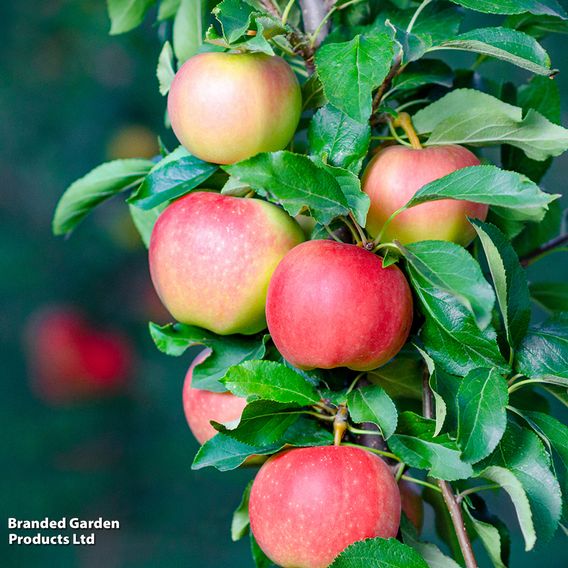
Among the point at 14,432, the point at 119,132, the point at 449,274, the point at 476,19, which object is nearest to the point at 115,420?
the point at 14,432

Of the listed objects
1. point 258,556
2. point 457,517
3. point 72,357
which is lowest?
point 72,357

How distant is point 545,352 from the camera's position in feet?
1.38

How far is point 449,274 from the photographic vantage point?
1.16 ft

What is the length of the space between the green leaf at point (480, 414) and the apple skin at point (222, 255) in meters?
0.13

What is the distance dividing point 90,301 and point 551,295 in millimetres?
1069

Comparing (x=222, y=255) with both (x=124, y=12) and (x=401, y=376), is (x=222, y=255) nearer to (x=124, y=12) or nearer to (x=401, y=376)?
(x=401, y=376)

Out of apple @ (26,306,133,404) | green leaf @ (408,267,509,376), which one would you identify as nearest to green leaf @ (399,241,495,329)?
green leaf @ (408,267,509,376)

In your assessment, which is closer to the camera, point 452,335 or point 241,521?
point 452,335

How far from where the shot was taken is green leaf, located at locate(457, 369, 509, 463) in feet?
1.19

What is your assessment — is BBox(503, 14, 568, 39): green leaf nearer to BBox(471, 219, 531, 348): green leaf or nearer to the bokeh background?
BBox(471, 219, 531, 348): green leaf

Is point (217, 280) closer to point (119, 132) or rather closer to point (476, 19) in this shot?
point (119, 132)

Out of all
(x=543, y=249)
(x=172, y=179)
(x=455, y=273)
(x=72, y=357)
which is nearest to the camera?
(x=455, y=273)

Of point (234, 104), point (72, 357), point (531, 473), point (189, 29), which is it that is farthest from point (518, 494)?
point (72, 357)

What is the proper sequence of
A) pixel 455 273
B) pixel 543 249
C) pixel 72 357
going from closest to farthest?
pixel 455 273 < pixel 543 249 < pixel 72 357
